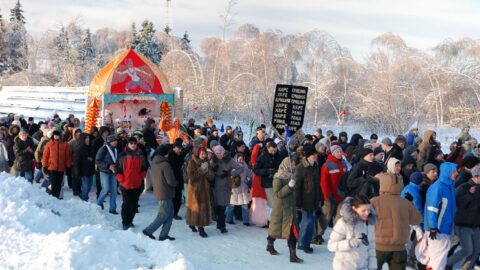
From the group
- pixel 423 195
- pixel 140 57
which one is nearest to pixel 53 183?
pixel 423 195

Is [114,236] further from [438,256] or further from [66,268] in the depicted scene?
[438,256]

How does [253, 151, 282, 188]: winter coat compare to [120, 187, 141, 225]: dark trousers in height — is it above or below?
above

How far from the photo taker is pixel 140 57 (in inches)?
789

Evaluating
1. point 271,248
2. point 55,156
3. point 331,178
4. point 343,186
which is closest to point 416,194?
point 343,186

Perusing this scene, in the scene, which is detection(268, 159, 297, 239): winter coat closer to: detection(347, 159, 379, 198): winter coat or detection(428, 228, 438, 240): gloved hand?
detection(347, 159, 379, 198): winter coat

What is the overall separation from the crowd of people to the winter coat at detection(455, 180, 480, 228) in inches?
0.5

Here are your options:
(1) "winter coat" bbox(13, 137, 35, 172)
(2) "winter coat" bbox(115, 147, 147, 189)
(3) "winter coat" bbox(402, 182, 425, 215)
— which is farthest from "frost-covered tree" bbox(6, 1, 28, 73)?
(3) "winter coat" bbox(402, 182, 425, 215)

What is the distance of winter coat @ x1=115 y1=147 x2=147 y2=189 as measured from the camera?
8734 mm

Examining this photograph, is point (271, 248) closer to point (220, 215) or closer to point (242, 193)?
point (220, 215)

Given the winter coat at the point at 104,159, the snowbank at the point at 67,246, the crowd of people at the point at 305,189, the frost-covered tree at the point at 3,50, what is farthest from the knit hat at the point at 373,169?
the frost-covered tree at the point at 3,50

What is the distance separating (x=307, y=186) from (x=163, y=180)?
2.37 metres

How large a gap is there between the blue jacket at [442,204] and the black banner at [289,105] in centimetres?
660

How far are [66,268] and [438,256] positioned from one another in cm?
452

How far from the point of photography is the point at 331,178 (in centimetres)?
793
